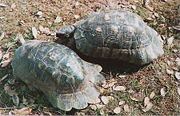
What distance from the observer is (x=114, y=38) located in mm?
4422

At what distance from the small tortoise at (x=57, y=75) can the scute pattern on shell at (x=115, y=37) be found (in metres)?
0.29

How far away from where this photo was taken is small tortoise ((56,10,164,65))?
443cm

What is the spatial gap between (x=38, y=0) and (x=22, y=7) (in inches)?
10.3

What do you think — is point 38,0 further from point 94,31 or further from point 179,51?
point 179,51

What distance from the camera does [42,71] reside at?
163 inches

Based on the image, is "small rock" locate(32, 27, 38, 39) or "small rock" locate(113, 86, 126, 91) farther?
"small rock" locate(32, 27, 38, 39)

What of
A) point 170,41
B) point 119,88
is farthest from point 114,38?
point 170,41

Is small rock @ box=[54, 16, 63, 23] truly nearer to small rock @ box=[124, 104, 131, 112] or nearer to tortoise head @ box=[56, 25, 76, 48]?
tortoise head @ box=[56, 25, 76, 48]

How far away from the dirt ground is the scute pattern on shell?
9.7 inches

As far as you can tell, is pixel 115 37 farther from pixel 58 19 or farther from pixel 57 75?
pixel 58 19

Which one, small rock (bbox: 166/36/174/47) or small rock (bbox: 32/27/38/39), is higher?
small rock (bbox: 166/36/174/47)

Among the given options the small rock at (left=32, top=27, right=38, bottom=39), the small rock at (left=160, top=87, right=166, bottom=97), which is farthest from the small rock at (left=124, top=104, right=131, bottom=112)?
the small rock at (left=32, top=27, right=38, bottom=39)

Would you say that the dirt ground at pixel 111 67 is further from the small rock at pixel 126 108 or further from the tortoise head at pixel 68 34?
the tortoise head at pixel 68 34

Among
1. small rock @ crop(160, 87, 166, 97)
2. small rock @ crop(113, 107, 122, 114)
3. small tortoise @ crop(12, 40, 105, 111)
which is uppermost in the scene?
small tortoise @ crop(12, 40, 105, 111)
